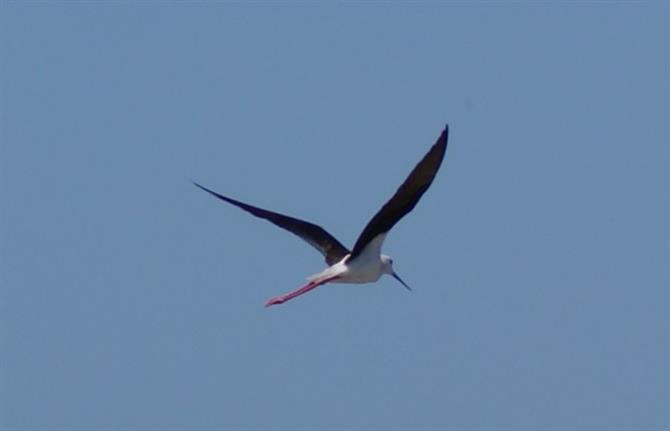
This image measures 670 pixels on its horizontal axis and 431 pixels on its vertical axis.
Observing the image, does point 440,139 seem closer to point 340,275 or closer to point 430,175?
point 430,175

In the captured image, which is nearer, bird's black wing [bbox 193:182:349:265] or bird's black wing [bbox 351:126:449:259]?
bird's black wing [bbox 351:126:449:259]

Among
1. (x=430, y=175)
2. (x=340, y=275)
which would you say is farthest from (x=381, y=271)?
(x=430, y=175)

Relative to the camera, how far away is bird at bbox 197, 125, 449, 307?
25766 millimetres

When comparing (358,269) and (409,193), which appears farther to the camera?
(358,269)

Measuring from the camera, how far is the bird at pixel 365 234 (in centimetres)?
2577

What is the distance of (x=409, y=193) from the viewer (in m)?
26.0

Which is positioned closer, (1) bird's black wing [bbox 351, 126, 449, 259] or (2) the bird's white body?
(1) bird's black wing [bbox 351, 126, 449, 259]

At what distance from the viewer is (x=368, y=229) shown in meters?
27.0

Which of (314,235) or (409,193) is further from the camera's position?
(314,235)

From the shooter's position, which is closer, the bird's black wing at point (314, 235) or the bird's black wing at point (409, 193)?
the bird's black wing at point (409, 193)

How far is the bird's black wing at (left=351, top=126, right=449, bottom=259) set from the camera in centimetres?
2553

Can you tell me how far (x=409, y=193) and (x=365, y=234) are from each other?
1.27 m

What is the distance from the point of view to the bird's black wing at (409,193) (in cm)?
2553

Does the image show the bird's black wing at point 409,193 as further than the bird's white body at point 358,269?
No
